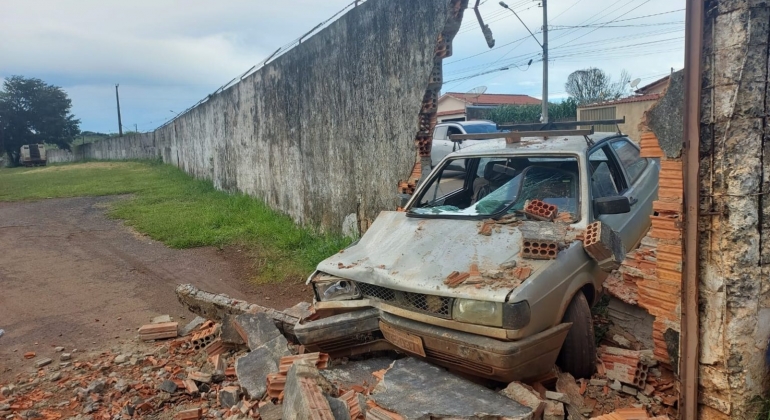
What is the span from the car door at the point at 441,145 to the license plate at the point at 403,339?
9.05 meters

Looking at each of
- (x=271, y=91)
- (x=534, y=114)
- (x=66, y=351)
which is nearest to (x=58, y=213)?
(x=271, y=91)

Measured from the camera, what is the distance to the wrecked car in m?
3.06

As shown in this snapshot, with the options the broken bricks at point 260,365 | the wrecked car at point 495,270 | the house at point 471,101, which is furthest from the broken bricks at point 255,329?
the house at point 471,101

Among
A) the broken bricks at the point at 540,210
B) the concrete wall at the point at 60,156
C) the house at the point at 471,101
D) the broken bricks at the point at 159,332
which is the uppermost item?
the house at the point at 471,101

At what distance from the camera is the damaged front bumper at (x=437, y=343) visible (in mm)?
2986

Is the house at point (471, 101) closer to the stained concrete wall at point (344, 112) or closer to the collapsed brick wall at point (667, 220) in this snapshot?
the stained concrete wall at point (344, 112)

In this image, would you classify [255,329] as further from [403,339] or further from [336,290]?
[403,339]

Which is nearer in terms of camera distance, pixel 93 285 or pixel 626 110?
pixel 93 285

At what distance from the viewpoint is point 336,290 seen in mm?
→ 3850

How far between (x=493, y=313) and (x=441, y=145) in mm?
10101

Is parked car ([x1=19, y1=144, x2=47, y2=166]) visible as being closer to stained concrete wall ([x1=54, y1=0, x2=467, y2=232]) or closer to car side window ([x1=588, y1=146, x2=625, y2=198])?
stained concrete wall ([x1=54, y1=0, x2=467, y2=232])

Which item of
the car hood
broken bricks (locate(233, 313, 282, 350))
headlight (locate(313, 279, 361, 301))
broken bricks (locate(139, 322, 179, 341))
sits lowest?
broken bricks (locate(139, 322, 179, 341))

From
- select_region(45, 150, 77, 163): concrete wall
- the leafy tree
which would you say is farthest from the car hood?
select_region(45, 150, 77, 163): concrete wall

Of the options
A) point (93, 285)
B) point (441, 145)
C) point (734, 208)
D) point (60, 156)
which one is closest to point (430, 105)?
point (734, 208)
